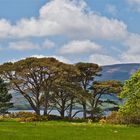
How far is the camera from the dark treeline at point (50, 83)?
283 ft

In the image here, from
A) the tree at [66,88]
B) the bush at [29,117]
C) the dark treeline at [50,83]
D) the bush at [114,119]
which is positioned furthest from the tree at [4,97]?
the bush at [114,119]

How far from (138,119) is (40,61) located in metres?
24.5

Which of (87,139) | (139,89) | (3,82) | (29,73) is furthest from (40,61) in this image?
(87,139)

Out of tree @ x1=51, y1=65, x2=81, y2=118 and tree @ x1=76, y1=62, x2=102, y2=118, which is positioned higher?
tree @ x1=76, y1=62, x2=102, y2=118

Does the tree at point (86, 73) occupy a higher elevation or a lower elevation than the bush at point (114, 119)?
higher

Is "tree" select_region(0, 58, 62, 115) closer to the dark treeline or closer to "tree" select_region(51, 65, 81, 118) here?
the dark treeline

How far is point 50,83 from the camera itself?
87500 mm

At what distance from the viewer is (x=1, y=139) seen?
3341 cm

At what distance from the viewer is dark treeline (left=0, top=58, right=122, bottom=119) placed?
8638cm

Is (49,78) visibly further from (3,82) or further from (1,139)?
(1,139)

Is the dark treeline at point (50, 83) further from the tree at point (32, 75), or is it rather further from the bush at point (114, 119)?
the bush at point (114, 119)

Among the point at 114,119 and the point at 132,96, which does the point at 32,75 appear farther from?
the point at 132,96

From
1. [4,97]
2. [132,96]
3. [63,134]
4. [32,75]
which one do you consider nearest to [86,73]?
[32,75]

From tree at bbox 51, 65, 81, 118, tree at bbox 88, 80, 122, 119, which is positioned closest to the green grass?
tree at bbox 51, 65, 81, 118
